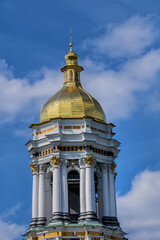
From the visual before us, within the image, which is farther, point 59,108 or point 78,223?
point 59,108

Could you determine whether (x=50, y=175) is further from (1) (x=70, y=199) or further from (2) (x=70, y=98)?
(2) (x=70, y=98)

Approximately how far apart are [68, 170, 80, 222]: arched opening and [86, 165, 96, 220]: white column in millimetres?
1235

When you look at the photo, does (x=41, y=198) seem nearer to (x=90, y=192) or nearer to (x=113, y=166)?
(x=90, y=192)

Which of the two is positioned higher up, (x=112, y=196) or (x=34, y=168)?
(x=34, y=168)

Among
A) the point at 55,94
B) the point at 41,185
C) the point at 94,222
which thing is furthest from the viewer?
the point at 55,94

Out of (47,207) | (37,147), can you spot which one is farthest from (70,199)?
(37,147)

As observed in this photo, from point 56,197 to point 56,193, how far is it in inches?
11.1

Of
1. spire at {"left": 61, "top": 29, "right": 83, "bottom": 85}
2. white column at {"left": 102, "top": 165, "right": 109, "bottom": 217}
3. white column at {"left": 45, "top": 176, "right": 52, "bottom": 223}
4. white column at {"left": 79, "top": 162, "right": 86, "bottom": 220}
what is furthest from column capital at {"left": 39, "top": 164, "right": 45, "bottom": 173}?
spire at {"left": 61, "top": 29, "right": 83, "bottom": 85}

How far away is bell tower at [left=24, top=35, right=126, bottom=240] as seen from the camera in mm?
41375

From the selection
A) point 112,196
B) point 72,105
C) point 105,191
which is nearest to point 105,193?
point 105,191

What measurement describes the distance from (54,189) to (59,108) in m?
6.44

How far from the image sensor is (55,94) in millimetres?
46844

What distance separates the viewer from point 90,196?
1646 inches

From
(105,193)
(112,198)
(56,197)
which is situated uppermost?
(105,193)
